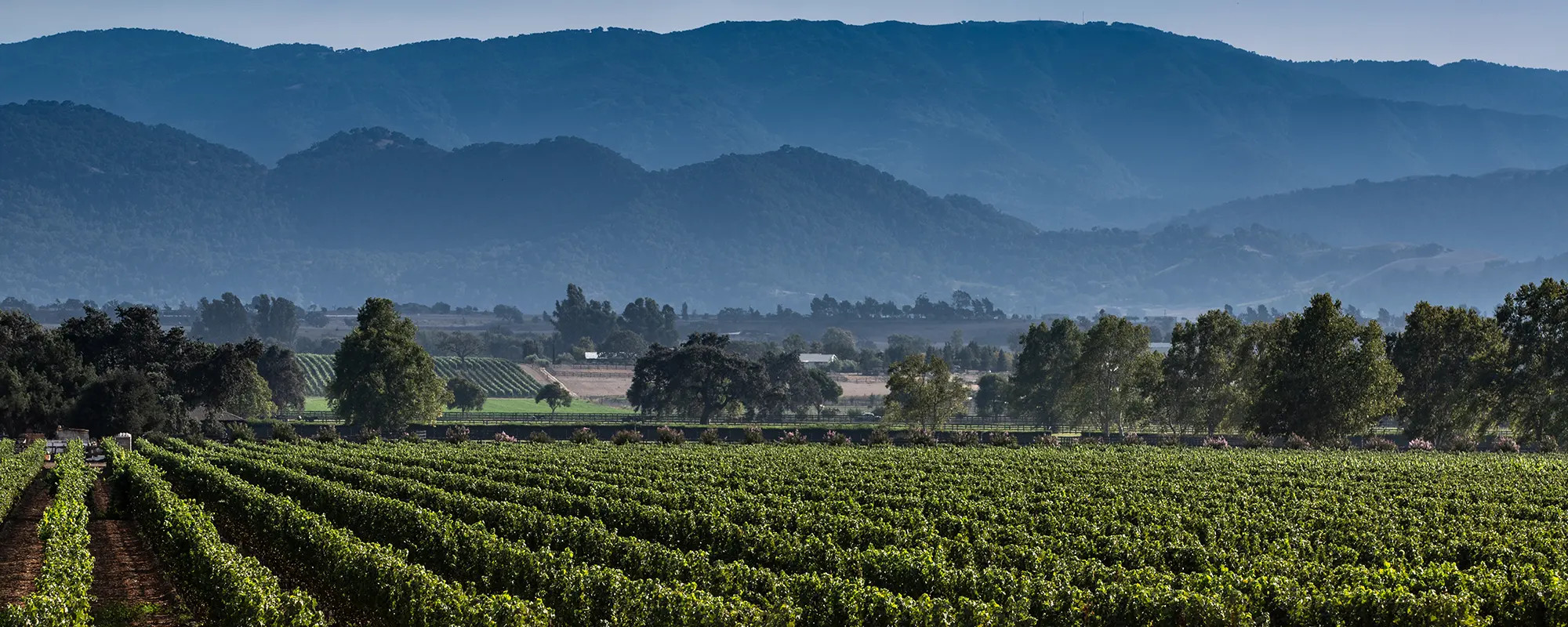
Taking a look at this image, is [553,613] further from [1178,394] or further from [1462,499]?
[1178,394]

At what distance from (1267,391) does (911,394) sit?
95.8ft

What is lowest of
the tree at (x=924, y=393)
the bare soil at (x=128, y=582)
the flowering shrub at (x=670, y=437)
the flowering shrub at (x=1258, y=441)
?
the bare soil at (x=128, y=582)

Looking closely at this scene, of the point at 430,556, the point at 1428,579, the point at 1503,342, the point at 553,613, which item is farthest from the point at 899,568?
the point at 1503,342

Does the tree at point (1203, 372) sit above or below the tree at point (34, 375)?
above

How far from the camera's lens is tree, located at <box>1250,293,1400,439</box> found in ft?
289

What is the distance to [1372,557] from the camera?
102 ft

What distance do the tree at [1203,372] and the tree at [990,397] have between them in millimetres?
53665

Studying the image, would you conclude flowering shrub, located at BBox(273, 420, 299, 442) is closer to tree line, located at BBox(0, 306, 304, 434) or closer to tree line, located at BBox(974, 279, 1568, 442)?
tree line, located at BBox(0, 306, 304, 434)

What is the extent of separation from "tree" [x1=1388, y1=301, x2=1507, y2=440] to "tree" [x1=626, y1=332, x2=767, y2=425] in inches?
2405

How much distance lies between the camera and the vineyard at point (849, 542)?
23.3m

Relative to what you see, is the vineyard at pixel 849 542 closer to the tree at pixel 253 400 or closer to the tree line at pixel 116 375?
the tree line at pixel 116 375

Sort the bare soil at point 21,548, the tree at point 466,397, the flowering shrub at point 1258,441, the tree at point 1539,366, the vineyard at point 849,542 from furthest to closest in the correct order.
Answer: the tree at point 466,397 → the tree at point 1539,366 → the flowering shrub at point 1258,441 → the bare soil at point 21,548 → the vineyard at point 849,542

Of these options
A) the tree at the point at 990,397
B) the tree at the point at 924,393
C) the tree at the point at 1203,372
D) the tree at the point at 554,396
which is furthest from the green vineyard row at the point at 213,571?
the tree at the point at 554,396

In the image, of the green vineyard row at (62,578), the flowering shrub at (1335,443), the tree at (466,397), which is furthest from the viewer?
the tree at (466,397)
